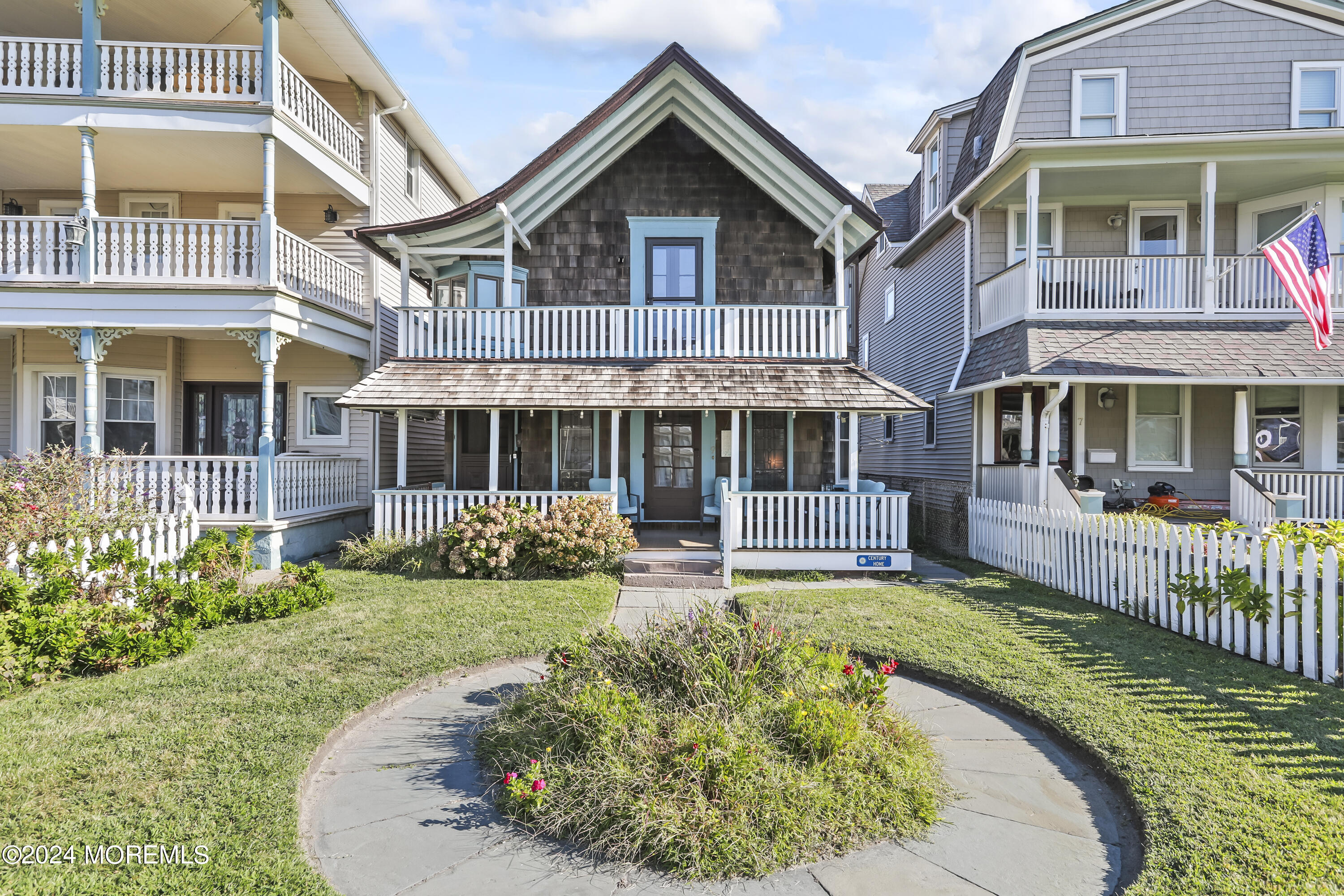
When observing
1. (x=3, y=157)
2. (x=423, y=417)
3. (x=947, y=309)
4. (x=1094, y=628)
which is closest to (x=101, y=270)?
(x=3, y=157)

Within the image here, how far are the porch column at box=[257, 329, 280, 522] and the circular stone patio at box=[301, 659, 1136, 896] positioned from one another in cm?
743

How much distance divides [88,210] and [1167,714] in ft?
51.2

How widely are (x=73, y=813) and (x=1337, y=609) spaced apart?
9063 millimetres

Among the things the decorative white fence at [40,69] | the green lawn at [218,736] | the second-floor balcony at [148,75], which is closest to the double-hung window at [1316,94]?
the green lawn at [218,736]

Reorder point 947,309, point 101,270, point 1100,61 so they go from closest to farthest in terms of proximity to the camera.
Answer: point 101,270, point 1100,61, point 947,309

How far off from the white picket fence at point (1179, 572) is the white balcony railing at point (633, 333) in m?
4.34

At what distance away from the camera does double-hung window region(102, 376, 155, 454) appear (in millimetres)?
12898

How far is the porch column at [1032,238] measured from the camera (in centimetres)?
1146

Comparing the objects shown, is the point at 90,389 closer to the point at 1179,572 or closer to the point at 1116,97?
the point at 1179,572

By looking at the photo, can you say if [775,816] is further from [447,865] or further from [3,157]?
[3,157]

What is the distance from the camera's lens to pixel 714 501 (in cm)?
1272

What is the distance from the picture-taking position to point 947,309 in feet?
49.9

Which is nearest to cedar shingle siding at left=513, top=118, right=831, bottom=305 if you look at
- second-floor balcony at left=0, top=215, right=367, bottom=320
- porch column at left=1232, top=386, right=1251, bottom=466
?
second-floor balcony at left=0, top=215, right=367, bottom=320

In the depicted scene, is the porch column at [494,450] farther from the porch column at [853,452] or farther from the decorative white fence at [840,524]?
the porch column at [853,452]
